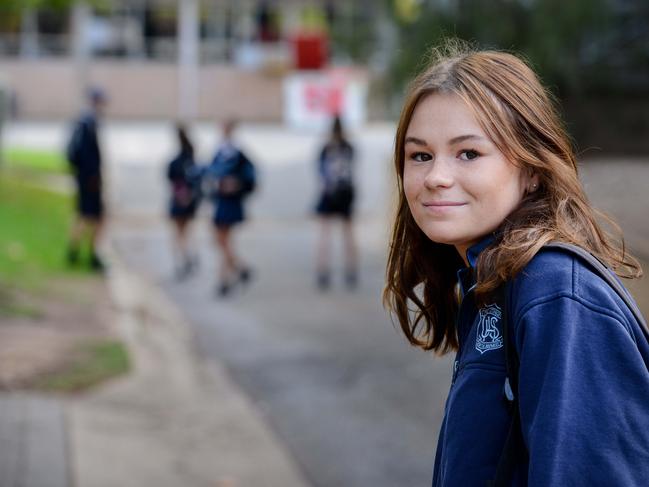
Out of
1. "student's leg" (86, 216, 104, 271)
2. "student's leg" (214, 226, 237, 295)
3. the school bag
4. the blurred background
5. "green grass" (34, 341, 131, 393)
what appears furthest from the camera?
"student's leg" (86, 216, 104, 271)

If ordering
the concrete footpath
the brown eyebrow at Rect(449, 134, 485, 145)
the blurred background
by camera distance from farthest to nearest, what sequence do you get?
the blurred background < the concrete footpath < the brown eyebrow at Rect(449, 134, 485, 145)

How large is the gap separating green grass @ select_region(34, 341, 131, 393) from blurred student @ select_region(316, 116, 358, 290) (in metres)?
3.81

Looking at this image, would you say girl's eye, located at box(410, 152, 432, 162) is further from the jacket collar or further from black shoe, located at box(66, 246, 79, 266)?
black shoe, located at box(66, 246, 79, 266)

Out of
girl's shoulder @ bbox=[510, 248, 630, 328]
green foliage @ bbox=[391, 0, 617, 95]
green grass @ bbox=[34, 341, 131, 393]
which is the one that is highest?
green foliage @ bbox=[391, 0, 617, 95]

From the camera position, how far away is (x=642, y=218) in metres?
12.0

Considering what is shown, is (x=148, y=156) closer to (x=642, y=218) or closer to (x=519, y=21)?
(x=519, y=21)

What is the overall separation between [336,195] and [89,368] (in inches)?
190

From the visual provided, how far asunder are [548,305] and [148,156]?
22440 millimetres

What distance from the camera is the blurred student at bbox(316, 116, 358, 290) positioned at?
1174 cm

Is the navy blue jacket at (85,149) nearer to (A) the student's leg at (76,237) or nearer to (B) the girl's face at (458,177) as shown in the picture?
(A) the student's leg at (76,237)

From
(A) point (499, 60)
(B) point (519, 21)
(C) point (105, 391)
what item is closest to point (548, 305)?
(A) point (499, 60)

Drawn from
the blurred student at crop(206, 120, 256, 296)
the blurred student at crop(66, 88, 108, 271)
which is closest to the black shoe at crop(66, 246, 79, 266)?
the blurred student at crop(66, 88, 108, 271)

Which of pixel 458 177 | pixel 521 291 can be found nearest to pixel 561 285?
pixel 521 291

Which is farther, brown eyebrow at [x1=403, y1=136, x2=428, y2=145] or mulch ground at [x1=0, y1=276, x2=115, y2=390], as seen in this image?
mulch ground at [x1=0, y1=276, x2=115, y2=390]
